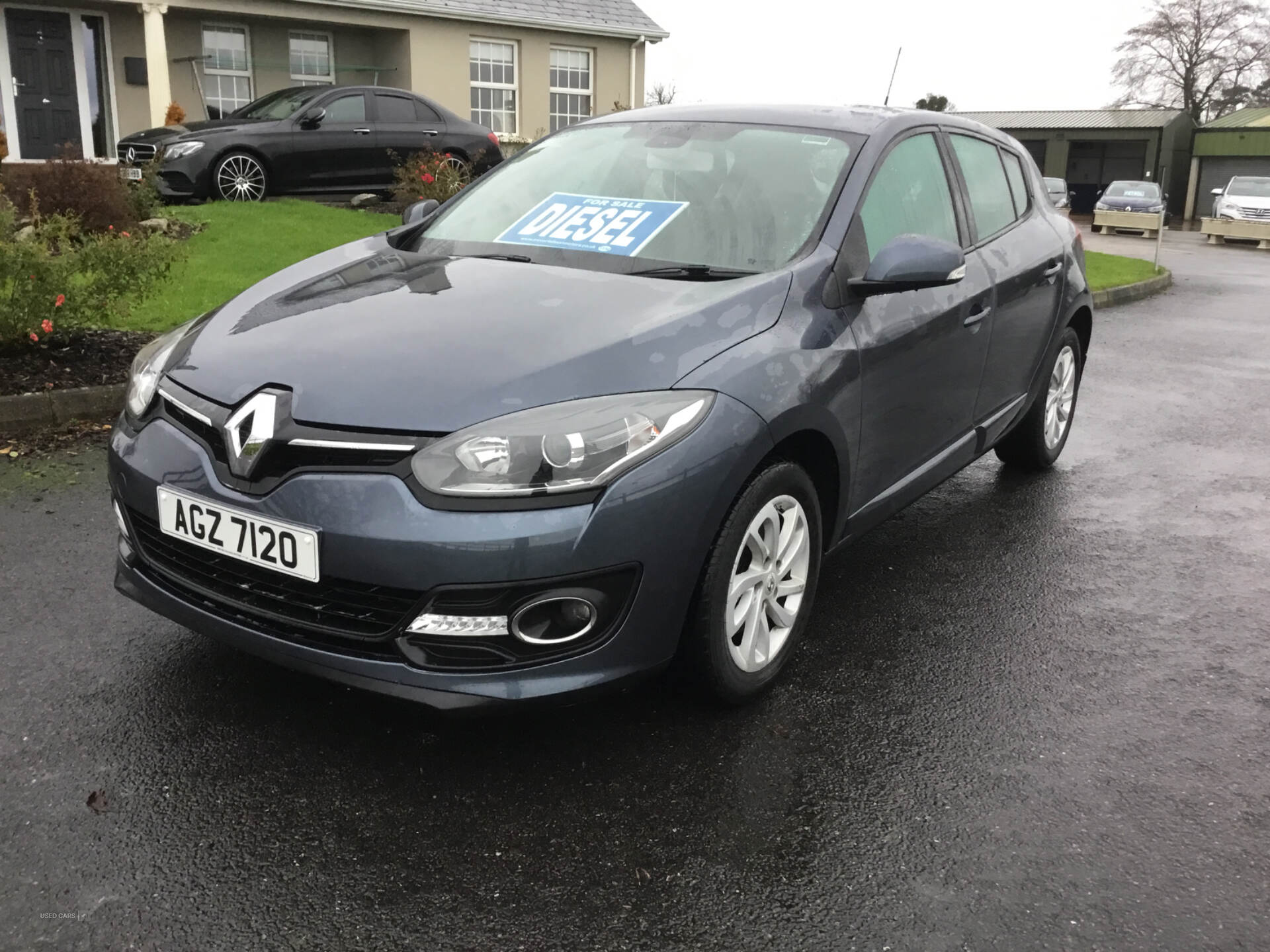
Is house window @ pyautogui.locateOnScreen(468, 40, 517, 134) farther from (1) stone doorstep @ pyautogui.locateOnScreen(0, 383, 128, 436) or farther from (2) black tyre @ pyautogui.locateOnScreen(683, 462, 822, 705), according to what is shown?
(2) black tyre @ pyautogui.locateOnScreen(683, 462, 822, 705)

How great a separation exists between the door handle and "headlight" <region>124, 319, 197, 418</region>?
2570mm

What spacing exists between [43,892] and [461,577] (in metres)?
1.04

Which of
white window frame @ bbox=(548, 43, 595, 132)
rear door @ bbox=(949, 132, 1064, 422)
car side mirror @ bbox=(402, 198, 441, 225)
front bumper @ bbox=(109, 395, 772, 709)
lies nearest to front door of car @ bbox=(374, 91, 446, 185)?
white window frame @ bbox=(548, 43, 595, 132)

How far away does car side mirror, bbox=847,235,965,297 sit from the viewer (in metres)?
3.32

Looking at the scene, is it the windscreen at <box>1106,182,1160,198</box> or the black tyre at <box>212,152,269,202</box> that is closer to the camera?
the black tyre at <box>212,152,269,202</box>

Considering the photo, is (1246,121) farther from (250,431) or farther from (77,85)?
(250,431)

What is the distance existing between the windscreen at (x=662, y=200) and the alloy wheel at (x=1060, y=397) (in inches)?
84.9

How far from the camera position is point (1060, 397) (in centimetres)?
559

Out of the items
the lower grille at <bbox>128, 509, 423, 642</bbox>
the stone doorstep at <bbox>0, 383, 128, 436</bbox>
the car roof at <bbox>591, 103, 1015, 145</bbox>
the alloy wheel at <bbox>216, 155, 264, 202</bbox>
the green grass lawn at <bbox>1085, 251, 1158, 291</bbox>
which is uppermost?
the car roof at <bbox>591, 103, 1015, 145</bbox>

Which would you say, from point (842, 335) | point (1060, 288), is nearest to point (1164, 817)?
point (842, 335)

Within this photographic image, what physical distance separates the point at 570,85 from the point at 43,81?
30.9 ft

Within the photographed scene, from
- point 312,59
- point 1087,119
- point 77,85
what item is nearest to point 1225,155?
point 1087,119

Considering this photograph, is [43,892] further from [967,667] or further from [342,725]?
[967,667]

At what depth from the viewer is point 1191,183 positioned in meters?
47.2
